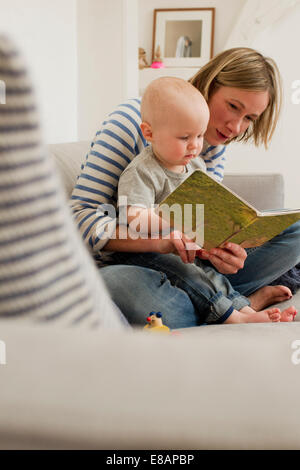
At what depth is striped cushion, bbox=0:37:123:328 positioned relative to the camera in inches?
11.3

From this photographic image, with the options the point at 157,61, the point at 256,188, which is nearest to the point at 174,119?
the point at 256,188

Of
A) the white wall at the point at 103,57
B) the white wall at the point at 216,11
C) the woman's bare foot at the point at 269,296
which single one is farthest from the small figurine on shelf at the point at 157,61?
the woman's bare foot at the point at 269,296

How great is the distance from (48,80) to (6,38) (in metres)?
1.78

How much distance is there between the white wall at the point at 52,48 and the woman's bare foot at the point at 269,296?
776 millimetres

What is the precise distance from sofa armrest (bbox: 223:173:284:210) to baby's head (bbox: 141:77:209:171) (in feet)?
2.33

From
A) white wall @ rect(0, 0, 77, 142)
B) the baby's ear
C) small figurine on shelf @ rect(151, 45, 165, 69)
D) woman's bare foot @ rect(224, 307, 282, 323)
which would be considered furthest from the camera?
small figurine on shelf @ rect(151, 45, 165, 69)

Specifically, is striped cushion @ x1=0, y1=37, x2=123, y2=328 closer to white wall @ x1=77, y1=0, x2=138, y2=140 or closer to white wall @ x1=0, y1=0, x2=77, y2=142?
white wall @ x1=0, y1=0, x2=77, y2=142

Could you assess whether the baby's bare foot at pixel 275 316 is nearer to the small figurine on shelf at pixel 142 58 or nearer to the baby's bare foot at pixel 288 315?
the baby's bare foot at pixel 288 315

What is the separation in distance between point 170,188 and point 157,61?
119 inches

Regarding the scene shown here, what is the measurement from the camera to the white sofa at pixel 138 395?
298mm

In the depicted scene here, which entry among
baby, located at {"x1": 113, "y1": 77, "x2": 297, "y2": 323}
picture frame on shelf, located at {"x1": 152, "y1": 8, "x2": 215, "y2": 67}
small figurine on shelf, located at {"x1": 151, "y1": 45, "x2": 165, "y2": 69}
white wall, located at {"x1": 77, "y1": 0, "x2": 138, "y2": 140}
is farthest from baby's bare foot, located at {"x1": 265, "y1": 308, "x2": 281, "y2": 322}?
picture frame on shelf, located at {"x1": 152, "y1": 8, "x2": 215, "y2": 67}

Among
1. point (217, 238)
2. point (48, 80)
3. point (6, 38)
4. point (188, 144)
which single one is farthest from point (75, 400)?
point (48, 80)

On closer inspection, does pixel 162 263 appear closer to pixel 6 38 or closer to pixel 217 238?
pixel 217 238

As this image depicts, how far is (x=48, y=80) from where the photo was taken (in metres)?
1.94
